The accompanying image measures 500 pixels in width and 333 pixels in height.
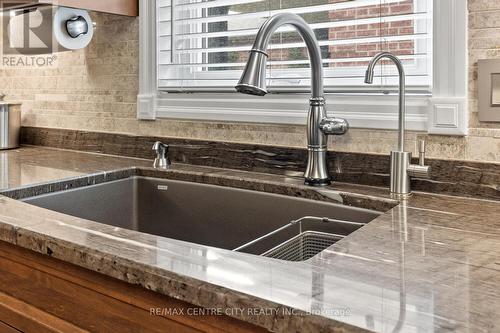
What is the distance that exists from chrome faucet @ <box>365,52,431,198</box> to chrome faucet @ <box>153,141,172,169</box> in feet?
2.52

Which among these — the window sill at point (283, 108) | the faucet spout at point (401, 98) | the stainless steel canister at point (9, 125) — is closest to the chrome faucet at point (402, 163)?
the faucet spout at point (401, 98)

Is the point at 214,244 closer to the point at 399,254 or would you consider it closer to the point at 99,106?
the point at 399,254

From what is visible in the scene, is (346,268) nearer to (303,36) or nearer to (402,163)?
(402,163)

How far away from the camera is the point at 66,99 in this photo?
7.03 feet

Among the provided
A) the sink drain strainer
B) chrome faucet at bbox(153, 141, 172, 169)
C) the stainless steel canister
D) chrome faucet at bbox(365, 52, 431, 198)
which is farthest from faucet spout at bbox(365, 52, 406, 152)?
the stainless steel canister

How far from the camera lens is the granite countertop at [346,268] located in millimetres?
592

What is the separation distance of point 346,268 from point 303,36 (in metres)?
0.73

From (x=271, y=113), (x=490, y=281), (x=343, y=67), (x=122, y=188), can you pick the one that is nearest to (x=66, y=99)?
(x=122, y=188)

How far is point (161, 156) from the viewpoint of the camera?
5.49ft

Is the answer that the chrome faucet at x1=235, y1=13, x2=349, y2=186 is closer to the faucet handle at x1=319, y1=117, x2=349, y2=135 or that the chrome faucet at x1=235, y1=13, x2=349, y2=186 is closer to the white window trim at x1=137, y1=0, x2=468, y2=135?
the faucet handle at x1=319, y1=117, x2=349, y2=135

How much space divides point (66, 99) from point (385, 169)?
144 centimetres

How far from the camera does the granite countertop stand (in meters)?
0.59

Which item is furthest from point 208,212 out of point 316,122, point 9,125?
point 9,125

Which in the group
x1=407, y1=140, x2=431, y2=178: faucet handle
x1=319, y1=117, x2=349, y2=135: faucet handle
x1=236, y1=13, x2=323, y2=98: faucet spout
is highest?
x1=236, y1=13, x2=323, y2=98: faucet spout
